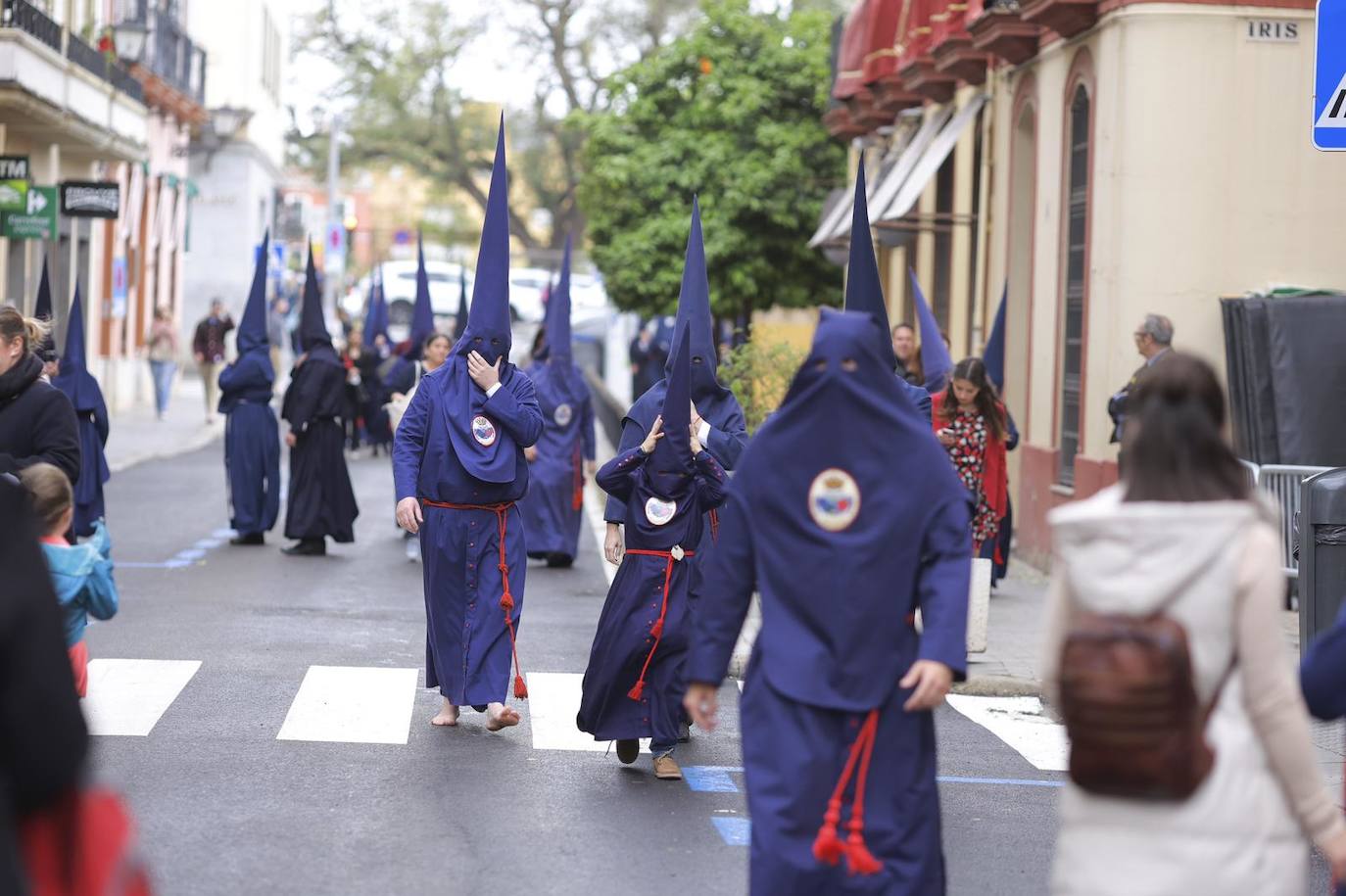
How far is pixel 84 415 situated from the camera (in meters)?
13.9

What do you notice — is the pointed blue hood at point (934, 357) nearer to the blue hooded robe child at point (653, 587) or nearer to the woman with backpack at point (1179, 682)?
the blue hooded robe child at point (653, 587)

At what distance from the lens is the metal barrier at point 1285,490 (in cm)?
1427

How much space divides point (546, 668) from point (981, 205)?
1086 centimetres

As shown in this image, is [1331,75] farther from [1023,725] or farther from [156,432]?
[156,432]

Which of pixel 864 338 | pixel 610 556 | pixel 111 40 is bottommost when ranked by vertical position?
pixel 610 556

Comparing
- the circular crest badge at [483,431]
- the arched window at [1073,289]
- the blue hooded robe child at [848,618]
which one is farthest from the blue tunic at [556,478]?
the blue hooded robe child at [848,618]

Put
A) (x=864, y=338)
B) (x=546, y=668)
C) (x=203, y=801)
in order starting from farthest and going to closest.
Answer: (x=546, y=668)
(x=203, y=801)
(x=864, y=338)

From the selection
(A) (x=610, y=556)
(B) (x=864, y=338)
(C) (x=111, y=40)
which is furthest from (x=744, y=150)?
(B) (x=864, y=338)

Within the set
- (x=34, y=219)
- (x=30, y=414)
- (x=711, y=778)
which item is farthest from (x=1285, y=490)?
(x=34, y=219)

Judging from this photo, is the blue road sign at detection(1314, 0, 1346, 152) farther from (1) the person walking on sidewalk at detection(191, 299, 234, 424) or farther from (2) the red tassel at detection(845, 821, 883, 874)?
(1) the person walking on sidewalk at detection(191, 299, 234, 424)

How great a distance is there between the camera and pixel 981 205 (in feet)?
69.4

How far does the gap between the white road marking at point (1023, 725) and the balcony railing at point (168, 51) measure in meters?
26.9

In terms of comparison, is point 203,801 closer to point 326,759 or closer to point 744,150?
point 326,759

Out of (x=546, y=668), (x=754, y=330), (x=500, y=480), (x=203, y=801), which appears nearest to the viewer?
(x=203, y=801)
